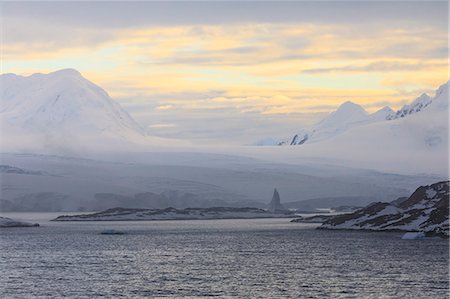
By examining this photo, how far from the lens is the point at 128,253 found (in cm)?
16925

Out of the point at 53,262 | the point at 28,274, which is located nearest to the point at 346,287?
the point at 28,274

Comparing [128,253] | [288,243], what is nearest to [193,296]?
[128,253]

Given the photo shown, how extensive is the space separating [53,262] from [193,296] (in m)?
52.7

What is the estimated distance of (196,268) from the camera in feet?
447

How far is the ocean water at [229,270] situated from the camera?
352 ft

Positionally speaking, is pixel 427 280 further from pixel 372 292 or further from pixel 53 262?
pixel 53 262

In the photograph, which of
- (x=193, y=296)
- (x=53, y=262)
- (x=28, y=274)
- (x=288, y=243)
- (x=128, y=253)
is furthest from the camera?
(x=288, y=243)

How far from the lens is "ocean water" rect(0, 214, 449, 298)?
107 meters

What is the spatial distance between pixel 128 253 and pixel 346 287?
67.3 m

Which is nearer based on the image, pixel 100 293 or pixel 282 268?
pixel 100 293

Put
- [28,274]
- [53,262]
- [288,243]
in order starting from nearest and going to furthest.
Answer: [28,274], [53,262], [288,243]

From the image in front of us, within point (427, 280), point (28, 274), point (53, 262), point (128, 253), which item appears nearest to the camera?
point (427, 280)

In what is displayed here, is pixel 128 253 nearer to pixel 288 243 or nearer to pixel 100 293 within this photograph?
pixel 288 243

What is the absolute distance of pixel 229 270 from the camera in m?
133
